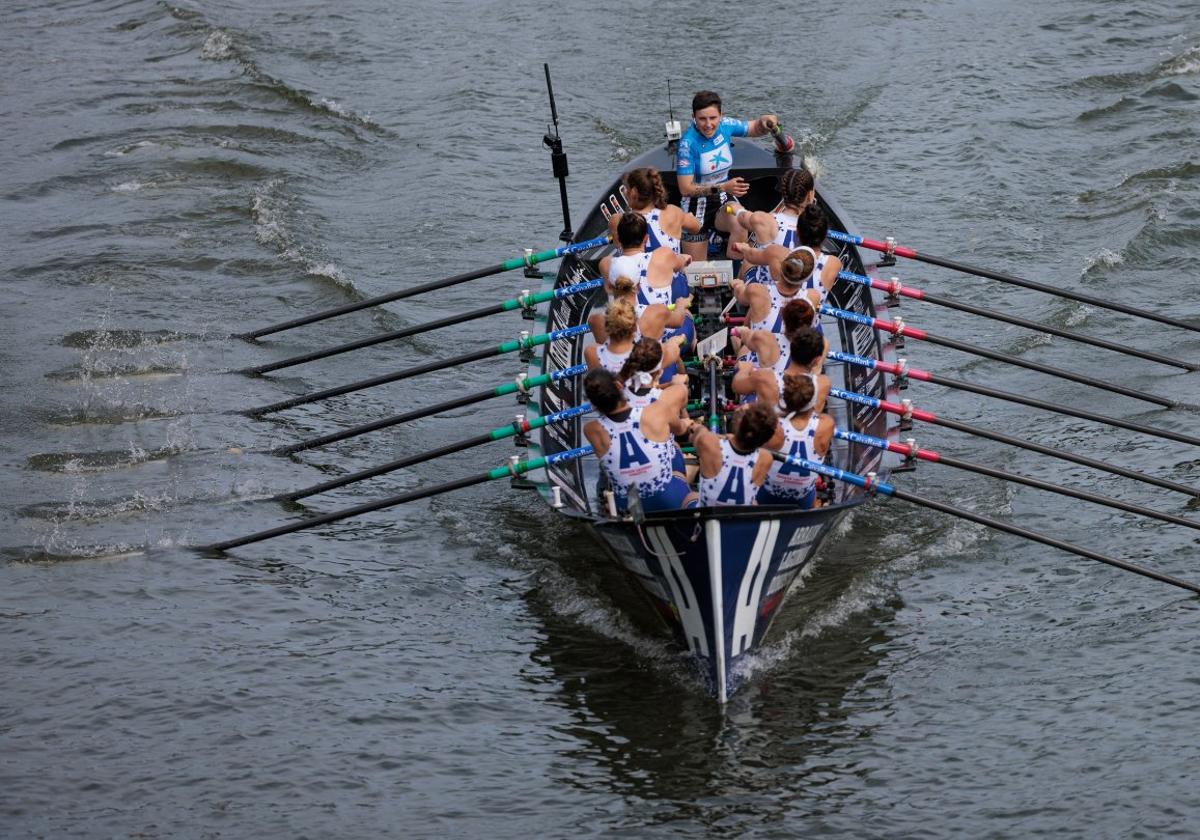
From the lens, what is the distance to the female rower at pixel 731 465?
11.0 meters

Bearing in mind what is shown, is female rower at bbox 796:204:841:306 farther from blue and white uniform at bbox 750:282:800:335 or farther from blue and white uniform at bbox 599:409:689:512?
blue and white uniform at bbox 599:409:689:512

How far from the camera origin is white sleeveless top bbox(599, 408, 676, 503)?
37.4 ft

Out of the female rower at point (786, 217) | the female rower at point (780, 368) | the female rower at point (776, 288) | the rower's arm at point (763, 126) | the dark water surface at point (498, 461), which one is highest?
the rower's arm at point (763, 126)

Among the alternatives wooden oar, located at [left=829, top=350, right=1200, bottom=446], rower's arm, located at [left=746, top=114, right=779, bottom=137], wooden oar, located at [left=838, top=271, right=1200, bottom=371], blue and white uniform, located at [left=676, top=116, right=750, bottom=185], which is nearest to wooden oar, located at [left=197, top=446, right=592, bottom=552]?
wooden oar, located at [left=829, top=350, right=1200, bottom=446]

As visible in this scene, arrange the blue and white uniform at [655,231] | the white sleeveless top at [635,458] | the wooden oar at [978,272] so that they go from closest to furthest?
the white sleeveless top at [635,458]
the blue and white uniform at [655,231]
the wooden oar at [978,272]

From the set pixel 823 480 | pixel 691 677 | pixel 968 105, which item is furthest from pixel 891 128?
pixel 691 677

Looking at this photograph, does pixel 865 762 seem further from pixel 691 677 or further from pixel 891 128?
pixel 891 128

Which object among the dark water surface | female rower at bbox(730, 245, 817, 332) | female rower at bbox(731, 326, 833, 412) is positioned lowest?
the dark water surface

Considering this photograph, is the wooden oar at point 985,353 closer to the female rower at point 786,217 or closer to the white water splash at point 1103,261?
the female rower at point 786,217

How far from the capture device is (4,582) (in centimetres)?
1348

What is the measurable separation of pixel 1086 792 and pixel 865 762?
1.46m

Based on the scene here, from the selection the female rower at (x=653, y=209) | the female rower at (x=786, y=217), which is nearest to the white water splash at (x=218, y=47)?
the female rower at (x=653, y=209)

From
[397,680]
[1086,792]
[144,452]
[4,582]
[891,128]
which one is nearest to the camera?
[1086,792]

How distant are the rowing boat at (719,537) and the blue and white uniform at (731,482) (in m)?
0.21
